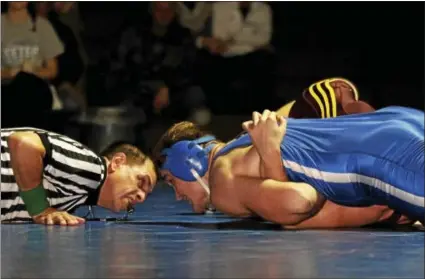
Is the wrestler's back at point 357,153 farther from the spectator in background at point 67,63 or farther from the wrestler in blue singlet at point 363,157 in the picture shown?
the spectator in background at point 67,63

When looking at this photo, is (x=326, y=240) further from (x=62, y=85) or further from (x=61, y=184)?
(x=62, y=85)

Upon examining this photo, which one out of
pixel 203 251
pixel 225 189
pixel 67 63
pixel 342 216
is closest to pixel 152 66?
pixel 67 63

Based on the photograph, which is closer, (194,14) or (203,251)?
(203,251)

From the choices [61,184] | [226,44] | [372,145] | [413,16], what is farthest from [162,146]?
[413,16]

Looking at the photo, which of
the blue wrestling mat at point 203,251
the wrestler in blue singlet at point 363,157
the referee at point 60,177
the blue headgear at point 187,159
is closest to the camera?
the blue wrestling mat at point 203,251

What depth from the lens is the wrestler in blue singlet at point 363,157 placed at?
2.48 meters

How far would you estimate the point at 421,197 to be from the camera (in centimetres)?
246

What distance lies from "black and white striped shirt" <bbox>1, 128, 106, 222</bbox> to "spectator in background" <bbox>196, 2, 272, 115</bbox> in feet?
4.94

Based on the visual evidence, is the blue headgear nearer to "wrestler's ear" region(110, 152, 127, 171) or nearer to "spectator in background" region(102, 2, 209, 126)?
"wrestler's ear" region(110, 152, 127, 171)

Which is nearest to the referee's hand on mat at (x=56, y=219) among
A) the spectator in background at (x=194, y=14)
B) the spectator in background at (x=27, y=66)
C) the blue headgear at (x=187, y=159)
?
the blue headgear at (x=187, y=159)

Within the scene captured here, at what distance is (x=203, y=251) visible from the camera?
2.11 m

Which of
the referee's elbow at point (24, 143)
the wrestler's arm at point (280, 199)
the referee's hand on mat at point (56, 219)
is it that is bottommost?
the referee's hand on mat at point (56, 219)

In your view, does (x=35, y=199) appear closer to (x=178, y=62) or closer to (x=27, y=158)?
(x=27, y=158)

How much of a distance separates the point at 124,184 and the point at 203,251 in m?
0.89
